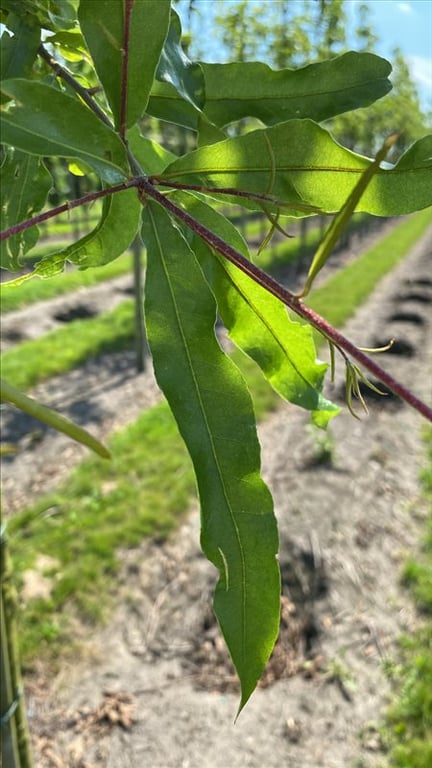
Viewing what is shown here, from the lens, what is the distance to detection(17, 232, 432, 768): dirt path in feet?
8.93

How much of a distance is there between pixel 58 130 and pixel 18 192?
0.86 ft

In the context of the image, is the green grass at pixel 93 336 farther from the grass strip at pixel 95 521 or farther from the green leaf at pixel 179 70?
the green leaf at pixel 179 70

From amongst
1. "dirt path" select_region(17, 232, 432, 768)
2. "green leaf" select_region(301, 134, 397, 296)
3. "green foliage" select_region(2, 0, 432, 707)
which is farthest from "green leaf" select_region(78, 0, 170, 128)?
"dirt path" select_region(17, 232, 432, 768)

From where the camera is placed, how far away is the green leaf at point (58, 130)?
0.53m

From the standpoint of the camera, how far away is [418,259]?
14172 millimetres

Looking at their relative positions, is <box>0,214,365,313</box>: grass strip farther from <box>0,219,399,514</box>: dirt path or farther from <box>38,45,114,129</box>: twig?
<box>38,45,114,129</box>: twig

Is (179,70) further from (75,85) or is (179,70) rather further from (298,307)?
(298,307)

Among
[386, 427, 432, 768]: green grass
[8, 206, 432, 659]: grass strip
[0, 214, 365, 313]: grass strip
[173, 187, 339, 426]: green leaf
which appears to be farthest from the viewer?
[0, 214, 365, 313]: grass strip

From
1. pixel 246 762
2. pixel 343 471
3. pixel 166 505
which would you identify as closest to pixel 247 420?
pixel 246 762

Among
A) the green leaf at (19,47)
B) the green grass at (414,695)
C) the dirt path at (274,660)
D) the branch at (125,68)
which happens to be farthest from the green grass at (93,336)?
the branch at (125,68)

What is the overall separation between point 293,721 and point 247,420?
2652mm

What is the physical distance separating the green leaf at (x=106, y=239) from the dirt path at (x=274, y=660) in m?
2.60

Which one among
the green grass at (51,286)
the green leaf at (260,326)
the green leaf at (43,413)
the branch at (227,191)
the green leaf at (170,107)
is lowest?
the green grass at (51,286)

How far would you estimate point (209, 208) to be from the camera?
68 centimetres
